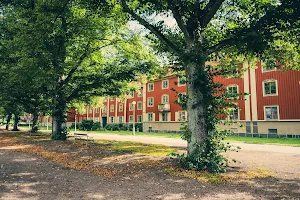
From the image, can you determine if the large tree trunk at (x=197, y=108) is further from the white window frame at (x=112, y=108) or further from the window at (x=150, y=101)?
the white window frame at (x=112, y=108)

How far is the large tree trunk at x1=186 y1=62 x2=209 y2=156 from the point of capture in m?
8.46

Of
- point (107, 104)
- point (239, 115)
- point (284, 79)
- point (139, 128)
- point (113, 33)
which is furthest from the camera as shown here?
point (107, 104)

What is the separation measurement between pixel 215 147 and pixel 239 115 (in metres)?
24.1

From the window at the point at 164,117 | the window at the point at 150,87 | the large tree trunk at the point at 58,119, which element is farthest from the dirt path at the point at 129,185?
the window at the point at 150,87

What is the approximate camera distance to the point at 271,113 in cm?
2798

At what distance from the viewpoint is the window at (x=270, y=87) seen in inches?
1096

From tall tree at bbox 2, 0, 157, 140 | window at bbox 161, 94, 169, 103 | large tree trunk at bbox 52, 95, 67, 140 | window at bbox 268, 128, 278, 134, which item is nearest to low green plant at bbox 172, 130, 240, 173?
tall tree at bbox 2, 0, 157, 140

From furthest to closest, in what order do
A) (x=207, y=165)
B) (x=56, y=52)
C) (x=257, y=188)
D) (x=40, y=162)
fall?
(x=56, y=52) → (x=40, y=162) → (x=207, y=165) → (x=257, y=188)

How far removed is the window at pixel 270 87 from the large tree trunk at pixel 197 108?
23.0m

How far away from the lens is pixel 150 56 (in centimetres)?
1811

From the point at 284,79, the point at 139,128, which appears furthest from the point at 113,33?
the point at 139,128

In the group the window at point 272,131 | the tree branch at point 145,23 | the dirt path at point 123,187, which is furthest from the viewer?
the window at point 272,131

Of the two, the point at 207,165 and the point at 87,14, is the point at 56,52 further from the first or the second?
the point at 207,165

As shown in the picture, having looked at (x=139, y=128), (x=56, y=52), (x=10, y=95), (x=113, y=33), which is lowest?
(x=139, y=128)
